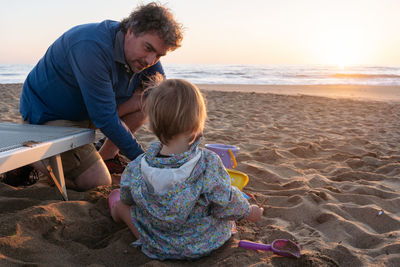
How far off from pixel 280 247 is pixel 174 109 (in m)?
0.87

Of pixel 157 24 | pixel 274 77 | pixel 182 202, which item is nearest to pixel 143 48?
pixel 157 24

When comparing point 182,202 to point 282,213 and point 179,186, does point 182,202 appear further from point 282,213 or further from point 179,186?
point 282,213

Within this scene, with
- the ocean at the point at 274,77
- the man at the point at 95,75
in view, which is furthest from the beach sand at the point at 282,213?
the ocean at the point at 274,77

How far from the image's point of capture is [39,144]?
6.27 ft

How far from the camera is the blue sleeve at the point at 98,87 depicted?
224 cm

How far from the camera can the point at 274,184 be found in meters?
2.79

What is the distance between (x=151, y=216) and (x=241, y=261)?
0.48 meters

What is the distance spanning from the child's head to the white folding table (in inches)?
28.5

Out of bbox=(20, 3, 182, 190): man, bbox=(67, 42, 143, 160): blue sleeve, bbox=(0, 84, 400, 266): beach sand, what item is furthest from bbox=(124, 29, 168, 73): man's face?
bbox=(0, 84, 400, 266): beach sand

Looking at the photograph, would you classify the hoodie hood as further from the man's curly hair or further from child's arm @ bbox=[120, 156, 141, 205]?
the man's curly hair

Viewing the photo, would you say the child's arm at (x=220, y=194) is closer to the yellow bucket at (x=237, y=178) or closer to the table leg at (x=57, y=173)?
the yellow bucket at (x=237, y=178)

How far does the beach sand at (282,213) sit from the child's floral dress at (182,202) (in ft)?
0.30

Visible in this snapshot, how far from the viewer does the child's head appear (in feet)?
5.17

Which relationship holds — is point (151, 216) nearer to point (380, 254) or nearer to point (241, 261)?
point (241, 261)
